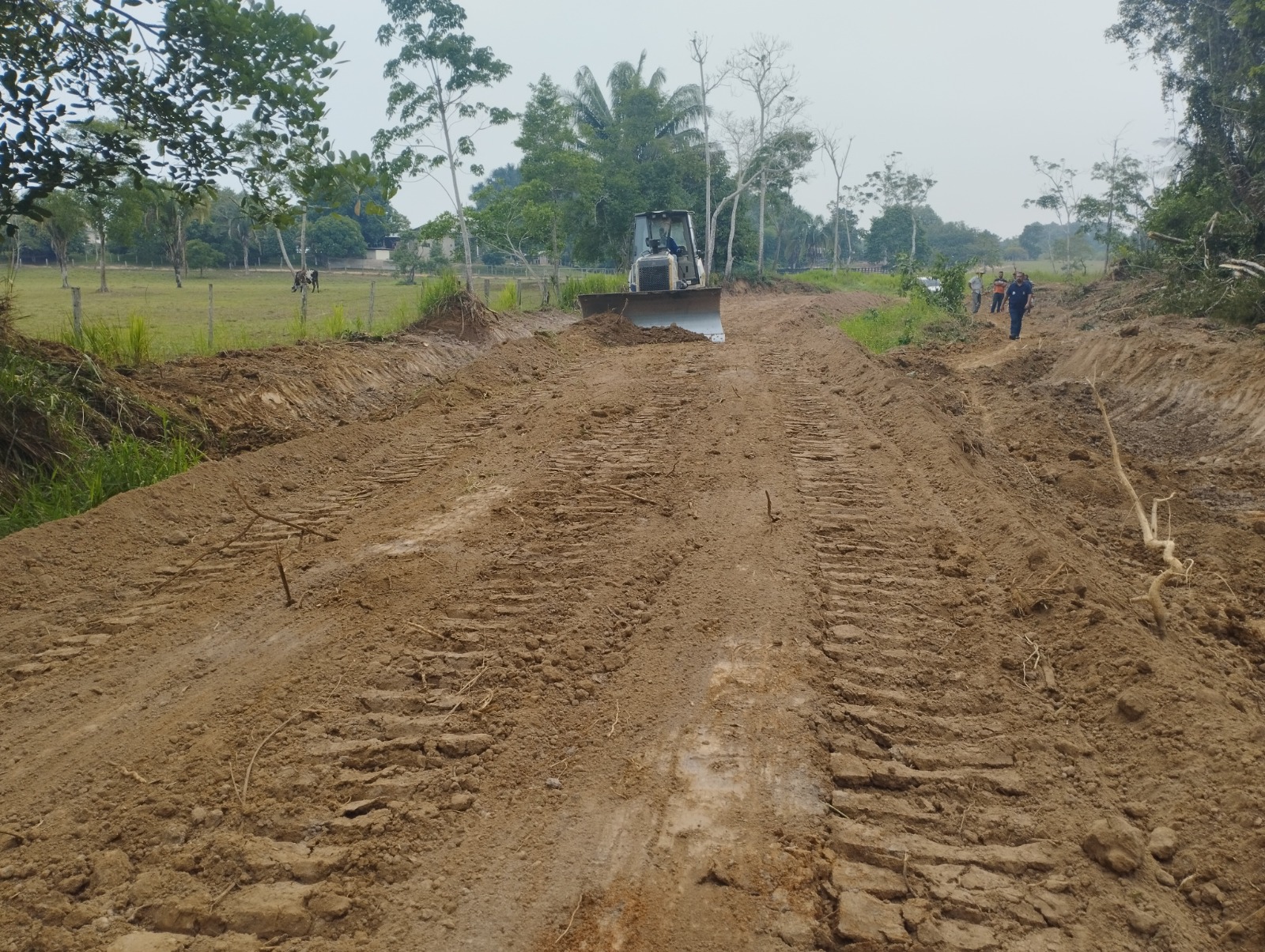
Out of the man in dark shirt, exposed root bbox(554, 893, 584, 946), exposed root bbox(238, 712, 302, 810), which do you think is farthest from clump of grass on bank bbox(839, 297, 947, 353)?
exposed root bbox(554, 893, 584, 946)

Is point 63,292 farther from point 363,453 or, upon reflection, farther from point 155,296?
point 363,453

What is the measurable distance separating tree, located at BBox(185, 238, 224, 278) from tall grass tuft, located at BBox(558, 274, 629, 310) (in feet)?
108

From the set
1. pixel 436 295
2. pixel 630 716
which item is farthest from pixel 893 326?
pixel 630 716

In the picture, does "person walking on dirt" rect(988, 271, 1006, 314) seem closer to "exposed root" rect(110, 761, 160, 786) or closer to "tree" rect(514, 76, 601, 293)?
"tree" rect(514, 76, 601, 293)

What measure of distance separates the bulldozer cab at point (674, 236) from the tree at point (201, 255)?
38676mm

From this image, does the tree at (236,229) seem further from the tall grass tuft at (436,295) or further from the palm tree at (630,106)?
the tall grass tuft at (436,295)

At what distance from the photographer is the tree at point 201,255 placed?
2055 inches

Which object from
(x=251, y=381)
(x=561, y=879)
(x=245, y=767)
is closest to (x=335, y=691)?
(x=245, y=767)

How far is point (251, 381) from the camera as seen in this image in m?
9.98

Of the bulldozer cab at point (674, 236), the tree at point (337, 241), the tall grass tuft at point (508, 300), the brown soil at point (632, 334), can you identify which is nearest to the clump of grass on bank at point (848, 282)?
the bulldozer cab at point (674, 236)

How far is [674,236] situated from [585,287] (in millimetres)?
5895

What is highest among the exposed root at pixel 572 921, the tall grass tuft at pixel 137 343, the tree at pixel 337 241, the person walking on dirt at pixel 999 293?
the tree at pixel 337 241

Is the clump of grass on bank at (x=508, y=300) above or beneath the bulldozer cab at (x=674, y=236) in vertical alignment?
beneath

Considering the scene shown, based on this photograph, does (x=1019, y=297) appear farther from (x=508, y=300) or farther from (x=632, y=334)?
(x=508, y=300)
